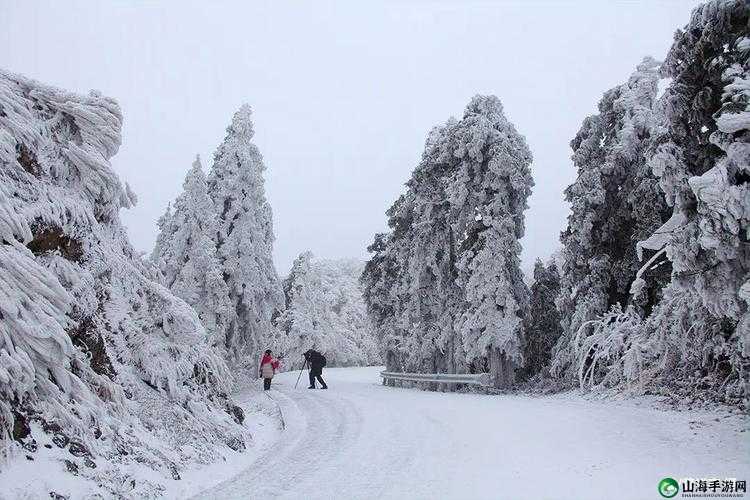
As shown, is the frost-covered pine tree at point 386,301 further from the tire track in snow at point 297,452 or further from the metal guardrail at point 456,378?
the tire track in snow at point 297,452

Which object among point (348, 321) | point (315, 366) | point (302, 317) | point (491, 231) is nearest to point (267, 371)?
point (315, 366)

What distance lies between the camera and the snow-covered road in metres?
7.02

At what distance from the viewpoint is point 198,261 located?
26.7 m

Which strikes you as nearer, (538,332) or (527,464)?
(527,464)

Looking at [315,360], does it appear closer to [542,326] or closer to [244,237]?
[244,237]

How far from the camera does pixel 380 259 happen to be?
29.5 metres

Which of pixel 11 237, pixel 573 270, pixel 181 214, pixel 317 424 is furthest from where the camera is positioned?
pixel 181 214

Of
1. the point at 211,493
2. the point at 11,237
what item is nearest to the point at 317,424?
the point at 211,493

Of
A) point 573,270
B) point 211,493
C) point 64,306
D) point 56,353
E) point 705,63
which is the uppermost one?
point 705,63

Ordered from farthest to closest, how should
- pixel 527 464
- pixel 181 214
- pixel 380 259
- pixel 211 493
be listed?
1. pixel 380 259
2. pixel 181 214
3. pixel 527 464
4. pixel 211 493

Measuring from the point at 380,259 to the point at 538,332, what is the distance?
9110 millimetres

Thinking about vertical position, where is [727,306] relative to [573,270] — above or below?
below

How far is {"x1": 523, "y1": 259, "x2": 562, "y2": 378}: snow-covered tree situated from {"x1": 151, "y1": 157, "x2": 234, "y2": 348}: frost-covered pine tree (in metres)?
14.2

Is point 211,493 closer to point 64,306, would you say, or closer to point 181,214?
point 64,306
